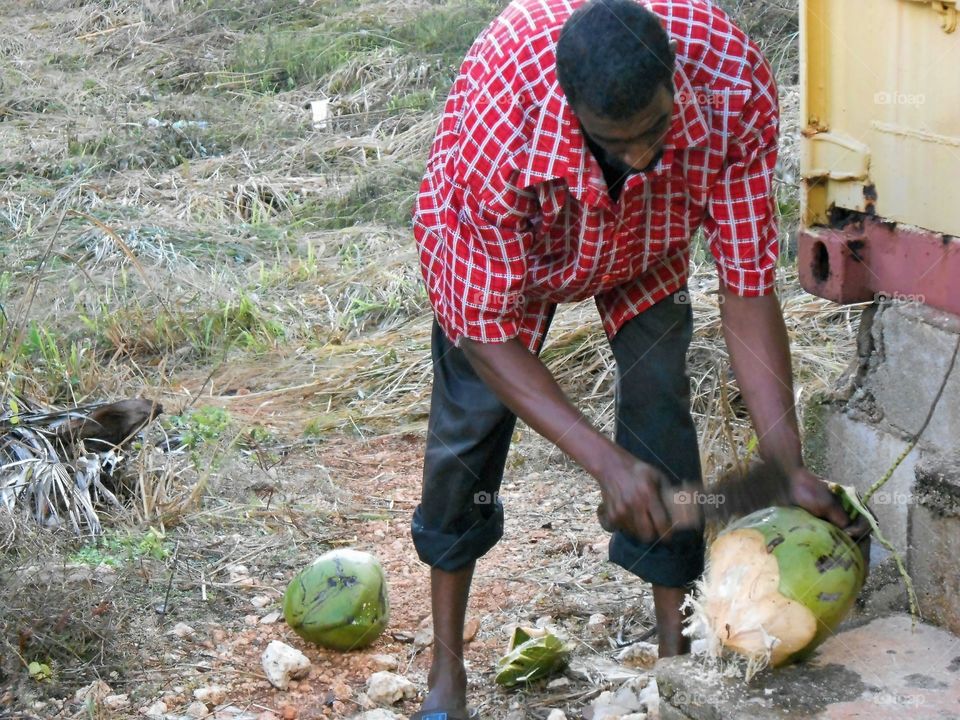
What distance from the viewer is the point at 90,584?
3121 mm

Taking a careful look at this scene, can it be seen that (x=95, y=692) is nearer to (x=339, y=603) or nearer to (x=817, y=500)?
(x=339, y=603)

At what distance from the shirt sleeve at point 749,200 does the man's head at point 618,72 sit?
322 millimetres

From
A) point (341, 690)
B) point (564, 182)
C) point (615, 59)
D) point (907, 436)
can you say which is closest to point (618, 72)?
point (615, 59)

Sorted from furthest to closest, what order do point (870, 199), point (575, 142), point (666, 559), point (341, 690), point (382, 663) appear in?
point (382, 663)
point (341, 690)
point (870, 199)
point (666, 559)
point (575, 142)

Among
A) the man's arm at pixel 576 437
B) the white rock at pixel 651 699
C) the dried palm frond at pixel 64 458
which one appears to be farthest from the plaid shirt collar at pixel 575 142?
the dried palm frond at pixel 64 458

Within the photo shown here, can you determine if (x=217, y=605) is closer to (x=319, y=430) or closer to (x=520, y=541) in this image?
(x=520, y=541)

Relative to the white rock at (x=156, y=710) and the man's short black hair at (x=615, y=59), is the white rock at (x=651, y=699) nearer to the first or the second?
the white rock at (x=156, y=710)

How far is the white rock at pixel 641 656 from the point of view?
295cm

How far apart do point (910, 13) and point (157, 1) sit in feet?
32.9

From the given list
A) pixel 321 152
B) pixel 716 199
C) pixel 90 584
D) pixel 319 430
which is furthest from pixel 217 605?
pixel 321 152

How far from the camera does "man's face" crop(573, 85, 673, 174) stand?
74.5 inches

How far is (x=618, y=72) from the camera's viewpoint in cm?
184

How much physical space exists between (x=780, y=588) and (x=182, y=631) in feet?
5.62

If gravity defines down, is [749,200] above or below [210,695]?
above
